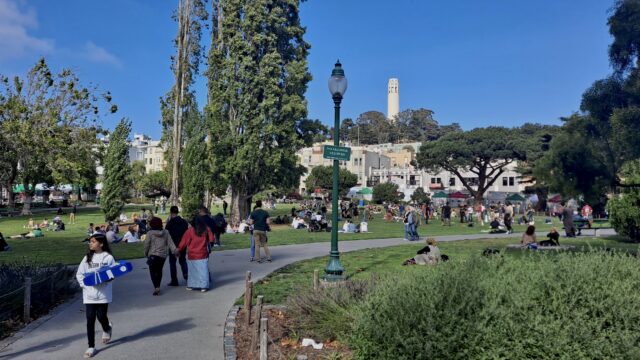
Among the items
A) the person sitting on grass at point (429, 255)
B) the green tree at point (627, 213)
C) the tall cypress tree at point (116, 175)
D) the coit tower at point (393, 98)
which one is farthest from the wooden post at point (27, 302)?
the coit tower at point (393, 98)

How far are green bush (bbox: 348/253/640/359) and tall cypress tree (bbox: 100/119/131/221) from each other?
30989mm

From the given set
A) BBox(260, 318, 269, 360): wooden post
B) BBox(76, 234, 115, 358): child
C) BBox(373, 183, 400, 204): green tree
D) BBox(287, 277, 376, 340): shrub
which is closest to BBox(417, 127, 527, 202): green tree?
BBox(373, 183, 400, 204): green tree

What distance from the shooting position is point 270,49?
32.1 m

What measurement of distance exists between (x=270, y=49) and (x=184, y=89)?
9.10 m

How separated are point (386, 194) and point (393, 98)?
12751 centimetres

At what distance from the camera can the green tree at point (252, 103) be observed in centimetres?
3103

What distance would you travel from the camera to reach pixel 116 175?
1363 inches

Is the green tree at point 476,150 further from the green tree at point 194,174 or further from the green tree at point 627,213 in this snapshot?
the green tree at point 627,213

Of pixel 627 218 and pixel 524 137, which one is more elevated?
pixel 524 137

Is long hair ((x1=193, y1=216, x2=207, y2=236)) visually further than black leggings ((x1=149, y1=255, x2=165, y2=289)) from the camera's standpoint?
Yes

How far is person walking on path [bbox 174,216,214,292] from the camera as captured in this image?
9.99 metres

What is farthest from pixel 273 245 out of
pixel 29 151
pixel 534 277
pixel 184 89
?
pixel 29 151

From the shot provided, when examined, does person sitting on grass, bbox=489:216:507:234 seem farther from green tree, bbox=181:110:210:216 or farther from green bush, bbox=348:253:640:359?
green bush, bbox=348:253:640:359

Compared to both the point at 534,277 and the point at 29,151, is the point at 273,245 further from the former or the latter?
the point at 29,151
